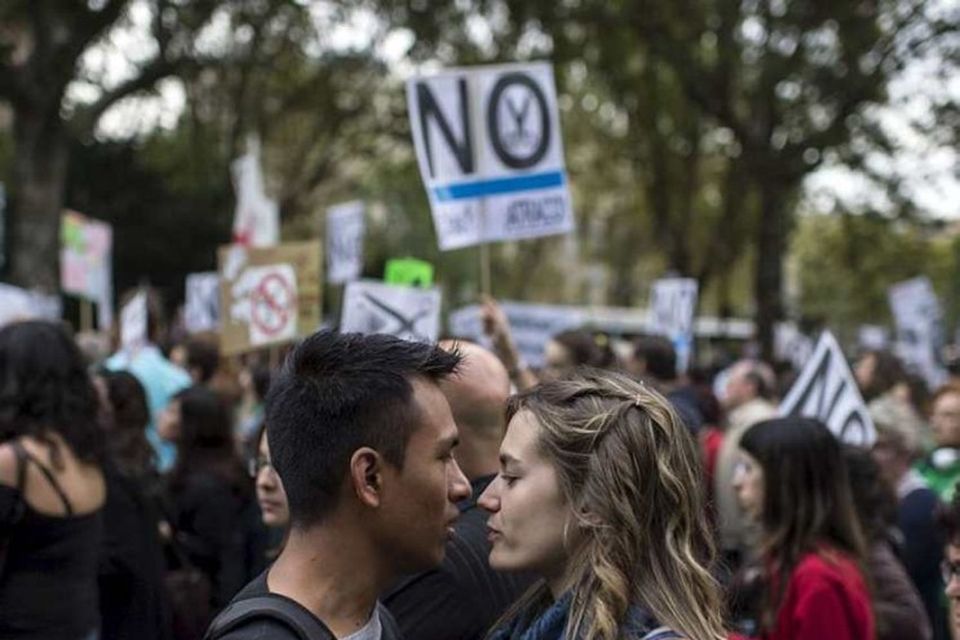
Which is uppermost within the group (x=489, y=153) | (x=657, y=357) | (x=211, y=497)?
(x=489, y=153)

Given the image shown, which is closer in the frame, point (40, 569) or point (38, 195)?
point (40, 569)

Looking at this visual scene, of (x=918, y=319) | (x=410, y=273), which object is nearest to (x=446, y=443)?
(x=410, y=273)

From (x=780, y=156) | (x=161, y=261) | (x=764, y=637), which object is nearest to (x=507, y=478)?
(x=764, y=637)

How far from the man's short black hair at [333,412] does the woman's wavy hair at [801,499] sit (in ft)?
7.66

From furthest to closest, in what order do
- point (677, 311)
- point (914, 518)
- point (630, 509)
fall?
point (677, 311), point (914, 518), point (630, 509)

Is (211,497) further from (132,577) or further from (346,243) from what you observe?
(346,243)

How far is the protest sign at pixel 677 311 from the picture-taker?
15281 millimetres

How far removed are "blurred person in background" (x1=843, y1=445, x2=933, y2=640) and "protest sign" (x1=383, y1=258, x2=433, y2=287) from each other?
3068 mm

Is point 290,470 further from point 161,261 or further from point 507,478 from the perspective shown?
point 161,261

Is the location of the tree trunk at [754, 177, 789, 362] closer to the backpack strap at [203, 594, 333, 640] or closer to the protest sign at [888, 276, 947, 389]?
the protest sign at [888, 276, 947, 389]

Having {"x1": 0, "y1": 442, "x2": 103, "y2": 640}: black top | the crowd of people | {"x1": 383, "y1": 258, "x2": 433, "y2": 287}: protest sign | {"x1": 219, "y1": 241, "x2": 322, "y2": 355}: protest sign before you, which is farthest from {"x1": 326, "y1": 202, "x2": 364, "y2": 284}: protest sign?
{"x1": 0, "y1": 442, "x2": 103, "y2": 640}: black top

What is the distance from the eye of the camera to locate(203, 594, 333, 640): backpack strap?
246cm

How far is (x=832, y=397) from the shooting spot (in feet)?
24.2

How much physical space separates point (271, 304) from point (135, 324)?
A: 2308mm
